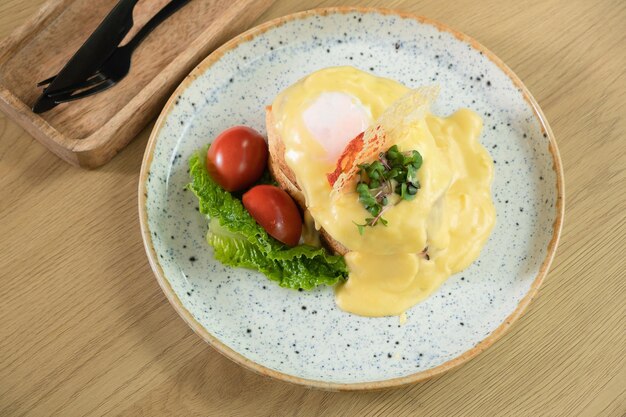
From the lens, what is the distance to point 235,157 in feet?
9.75

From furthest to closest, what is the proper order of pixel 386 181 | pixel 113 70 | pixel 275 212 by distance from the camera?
pixel 113 70, pixel 275 212, pixel 386 181

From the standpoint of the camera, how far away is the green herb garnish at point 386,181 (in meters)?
2.62

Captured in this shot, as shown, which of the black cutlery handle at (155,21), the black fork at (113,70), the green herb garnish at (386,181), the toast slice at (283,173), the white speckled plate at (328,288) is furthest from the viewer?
the black cutlery handle at (155,21)

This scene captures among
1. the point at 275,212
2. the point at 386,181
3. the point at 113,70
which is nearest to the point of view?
the point at 386,181

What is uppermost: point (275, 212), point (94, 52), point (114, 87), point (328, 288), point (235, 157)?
point (94, 52)

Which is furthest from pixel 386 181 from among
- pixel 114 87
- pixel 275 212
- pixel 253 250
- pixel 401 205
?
pixel 114 87

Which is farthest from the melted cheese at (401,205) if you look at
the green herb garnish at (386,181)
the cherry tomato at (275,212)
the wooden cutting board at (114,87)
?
the wooden cutting board at (114,87)

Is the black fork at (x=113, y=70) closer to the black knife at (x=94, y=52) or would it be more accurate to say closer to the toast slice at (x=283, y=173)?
the black knife at (x=94, y=52)

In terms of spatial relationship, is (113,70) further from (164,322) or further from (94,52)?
(164,322)

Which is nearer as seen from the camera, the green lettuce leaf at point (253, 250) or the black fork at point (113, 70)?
the green lettuce leaf at point (253, 250)

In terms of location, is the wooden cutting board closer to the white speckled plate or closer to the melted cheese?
the white speckled plate

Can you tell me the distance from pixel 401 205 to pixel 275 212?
0.55m

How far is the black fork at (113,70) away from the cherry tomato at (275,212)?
0.80 metres

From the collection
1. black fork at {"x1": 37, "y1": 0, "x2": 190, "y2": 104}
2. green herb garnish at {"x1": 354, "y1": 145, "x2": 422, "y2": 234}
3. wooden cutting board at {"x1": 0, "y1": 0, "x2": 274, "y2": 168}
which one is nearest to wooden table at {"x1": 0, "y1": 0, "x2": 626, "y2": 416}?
wooden cutting board at {"x1": 0, "y1": 0, "x2": 274, "y2": 168}
